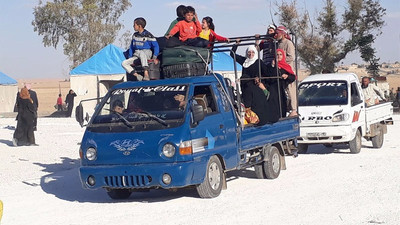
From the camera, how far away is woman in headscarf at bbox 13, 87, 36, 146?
70.6 feet

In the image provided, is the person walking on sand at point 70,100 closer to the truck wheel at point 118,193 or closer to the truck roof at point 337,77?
the truck roof at point 337,77

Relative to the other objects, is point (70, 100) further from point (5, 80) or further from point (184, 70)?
point (184, 70)

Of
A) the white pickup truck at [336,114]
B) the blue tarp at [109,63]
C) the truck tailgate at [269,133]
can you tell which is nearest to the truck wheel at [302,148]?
the white pickup truck at [336,114]

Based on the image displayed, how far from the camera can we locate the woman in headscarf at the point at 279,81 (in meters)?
13.0

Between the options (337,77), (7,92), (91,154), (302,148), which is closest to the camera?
(91,154)

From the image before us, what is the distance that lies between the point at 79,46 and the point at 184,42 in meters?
51.5

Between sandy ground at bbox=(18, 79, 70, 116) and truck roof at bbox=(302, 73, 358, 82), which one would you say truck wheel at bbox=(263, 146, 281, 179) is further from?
sandy ground at bbox=(18, 79, 70, 116)

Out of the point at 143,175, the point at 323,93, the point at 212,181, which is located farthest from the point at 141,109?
the point at 323,93

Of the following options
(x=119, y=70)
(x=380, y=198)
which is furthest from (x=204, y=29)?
(x=119, y=70)

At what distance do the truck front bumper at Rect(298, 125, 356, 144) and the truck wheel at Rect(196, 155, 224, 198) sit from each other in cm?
635

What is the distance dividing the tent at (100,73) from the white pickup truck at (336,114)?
59.3 ft

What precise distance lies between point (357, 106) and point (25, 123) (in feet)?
33.0

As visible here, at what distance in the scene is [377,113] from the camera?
18.8 meters

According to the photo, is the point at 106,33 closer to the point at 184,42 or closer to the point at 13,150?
the point at 13,150
